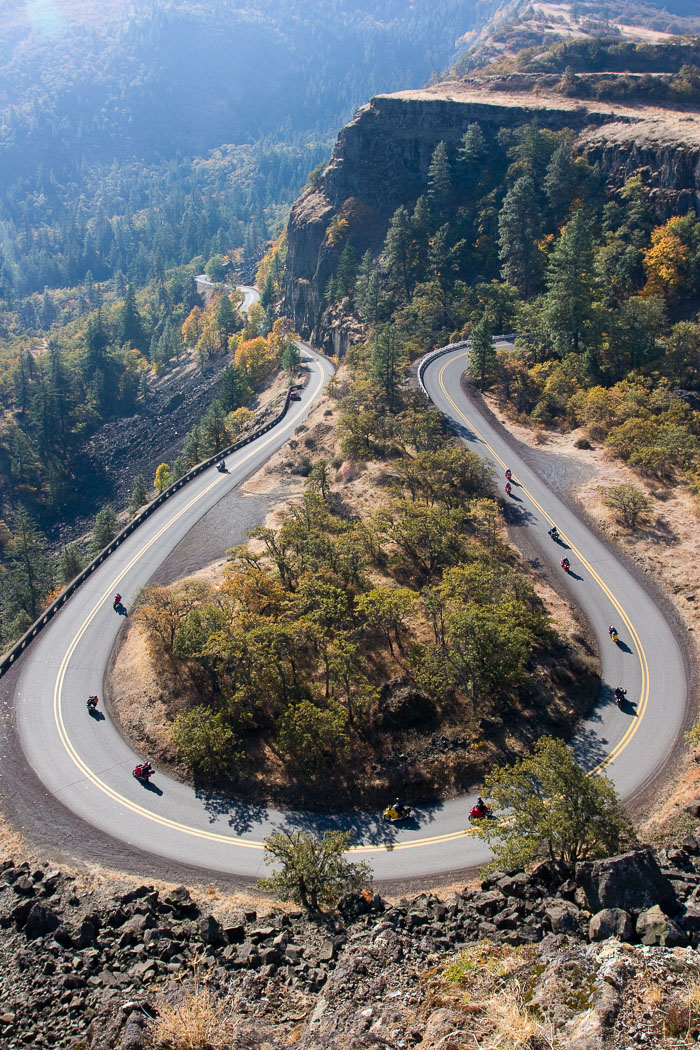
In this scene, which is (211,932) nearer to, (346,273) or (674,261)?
(674,261)

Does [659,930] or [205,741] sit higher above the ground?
[659,930]

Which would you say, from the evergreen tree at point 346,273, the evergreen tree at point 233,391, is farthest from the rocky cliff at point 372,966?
the evergreen tree at point 346,273

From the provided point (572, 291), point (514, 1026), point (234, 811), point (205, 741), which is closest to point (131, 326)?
point (572, 291)

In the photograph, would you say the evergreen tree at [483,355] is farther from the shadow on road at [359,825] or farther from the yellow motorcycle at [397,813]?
the shadow on road at [359,825]

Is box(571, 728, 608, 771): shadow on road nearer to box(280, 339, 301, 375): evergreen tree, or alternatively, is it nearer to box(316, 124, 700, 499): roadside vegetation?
box(316, 124, 700, 499): roadside vegetation

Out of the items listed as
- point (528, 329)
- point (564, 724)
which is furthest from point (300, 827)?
point (528, 329)
